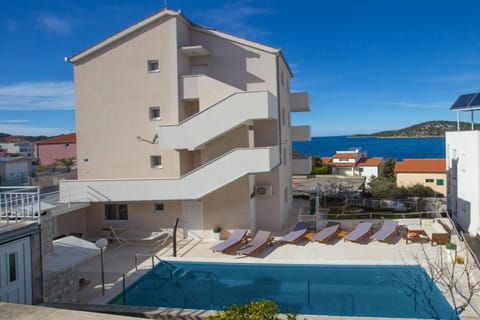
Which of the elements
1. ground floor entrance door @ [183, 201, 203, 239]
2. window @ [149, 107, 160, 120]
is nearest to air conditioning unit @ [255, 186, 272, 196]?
ground floor entrance door @ [183, 201, 203, 239]

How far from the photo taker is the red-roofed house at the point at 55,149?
55031mm

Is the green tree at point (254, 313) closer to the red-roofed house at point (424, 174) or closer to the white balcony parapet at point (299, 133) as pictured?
the white balcony parapet at point (299, 133)

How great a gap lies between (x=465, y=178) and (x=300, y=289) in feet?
40.1

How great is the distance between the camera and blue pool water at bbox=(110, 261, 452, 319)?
11922 mm

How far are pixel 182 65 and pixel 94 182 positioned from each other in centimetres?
749

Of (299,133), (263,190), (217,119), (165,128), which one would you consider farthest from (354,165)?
(165,128)

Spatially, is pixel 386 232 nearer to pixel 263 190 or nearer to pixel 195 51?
pixel 263 190

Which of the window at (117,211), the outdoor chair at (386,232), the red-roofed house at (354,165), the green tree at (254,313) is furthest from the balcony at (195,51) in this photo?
the red-roofed house at (354,165)

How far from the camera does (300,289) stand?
44.6ft

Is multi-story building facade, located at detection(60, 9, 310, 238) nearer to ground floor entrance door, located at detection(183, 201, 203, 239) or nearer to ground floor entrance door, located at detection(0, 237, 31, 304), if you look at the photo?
ground floor entrance door, located at detection(183, 201, 203, 239)

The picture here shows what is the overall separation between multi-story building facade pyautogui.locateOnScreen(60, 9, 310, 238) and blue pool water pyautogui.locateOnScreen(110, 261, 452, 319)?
434 centimetres

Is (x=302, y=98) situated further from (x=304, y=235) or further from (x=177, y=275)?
(x=177, y=275)

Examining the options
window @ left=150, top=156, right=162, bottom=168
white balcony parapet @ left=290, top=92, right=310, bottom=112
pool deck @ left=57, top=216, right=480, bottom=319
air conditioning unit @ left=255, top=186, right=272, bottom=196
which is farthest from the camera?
white balcony parapet @ left=290, top=92, right=310, bottom=112

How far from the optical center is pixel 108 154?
2095cm
